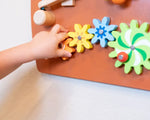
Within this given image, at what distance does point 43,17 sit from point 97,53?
0.14 metres

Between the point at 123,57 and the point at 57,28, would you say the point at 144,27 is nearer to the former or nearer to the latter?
the point at 123,57

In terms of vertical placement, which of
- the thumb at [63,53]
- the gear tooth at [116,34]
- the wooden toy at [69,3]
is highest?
the wooden toy at [69,3]

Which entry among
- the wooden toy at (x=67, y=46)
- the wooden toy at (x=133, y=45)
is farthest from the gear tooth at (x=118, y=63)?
the wooden toy at (x=67, y=46)

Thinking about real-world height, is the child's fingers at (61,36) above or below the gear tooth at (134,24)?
below

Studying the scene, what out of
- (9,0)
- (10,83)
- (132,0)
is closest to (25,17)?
(9,0)

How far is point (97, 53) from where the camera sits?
404 mm

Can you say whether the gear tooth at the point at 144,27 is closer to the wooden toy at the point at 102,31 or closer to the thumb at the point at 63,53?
the wooden toy at the point at 102,31

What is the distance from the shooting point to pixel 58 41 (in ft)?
1.37

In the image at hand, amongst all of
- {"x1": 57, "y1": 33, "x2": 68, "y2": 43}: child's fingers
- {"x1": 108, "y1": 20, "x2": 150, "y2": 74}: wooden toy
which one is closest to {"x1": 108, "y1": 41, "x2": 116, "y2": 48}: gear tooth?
{"x1": 108, "y1": 20, "x2": 150, "y2": 74}: wooden toy

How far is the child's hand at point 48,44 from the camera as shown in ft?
1.33

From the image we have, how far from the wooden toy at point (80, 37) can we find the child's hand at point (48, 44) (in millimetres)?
24

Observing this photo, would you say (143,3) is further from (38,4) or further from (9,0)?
(9,0)

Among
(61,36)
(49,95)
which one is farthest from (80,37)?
(49,95)

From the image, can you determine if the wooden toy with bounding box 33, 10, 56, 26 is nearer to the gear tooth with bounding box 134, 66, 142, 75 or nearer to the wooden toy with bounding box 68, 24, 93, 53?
the wooden toy with bounding box 68, 24, 93, 53
